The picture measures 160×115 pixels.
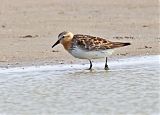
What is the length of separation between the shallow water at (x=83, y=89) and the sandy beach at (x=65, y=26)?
0.85 meters

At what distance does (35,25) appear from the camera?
1432 cm

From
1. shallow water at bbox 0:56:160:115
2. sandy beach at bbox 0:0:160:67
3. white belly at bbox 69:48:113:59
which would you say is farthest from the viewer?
sandy beach at bbox 0:0:160:67

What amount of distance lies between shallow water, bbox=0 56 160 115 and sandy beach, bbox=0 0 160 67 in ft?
2.80

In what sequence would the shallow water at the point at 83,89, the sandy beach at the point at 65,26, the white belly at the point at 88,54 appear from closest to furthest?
the shallow water at the point at 83,89 < the white belly at the point at 88,54 < the sandy beach at the point at 65,26

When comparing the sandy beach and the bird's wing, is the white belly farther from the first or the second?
the sandy beach

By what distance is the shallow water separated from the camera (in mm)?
7293

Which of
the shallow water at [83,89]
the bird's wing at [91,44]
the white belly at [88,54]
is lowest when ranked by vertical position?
the shallow water at [83,89]

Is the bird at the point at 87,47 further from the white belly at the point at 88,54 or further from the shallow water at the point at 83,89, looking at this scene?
the shallow water at the point at 83,89

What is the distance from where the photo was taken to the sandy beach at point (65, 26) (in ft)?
37.0

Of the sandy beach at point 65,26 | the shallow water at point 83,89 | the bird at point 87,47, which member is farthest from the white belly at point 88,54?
the sandy beach at point 65,26

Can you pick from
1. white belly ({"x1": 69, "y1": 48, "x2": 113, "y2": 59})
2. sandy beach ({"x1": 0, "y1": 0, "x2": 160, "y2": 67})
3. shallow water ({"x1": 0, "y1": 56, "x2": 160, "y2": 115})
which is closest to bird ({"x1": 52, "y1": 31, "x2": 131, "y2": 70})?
white belly ({"x1": 69, "y1": 48, "x2": 113, "y2": 59})

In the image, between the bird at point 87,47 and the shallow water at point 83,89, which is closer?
the shallow water at point 83,89

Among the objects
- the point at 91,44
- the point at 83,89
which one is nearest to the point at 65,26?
the point at 91,44

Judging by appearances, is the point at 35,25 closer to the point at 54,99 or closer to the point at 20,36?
the point at 20,36
